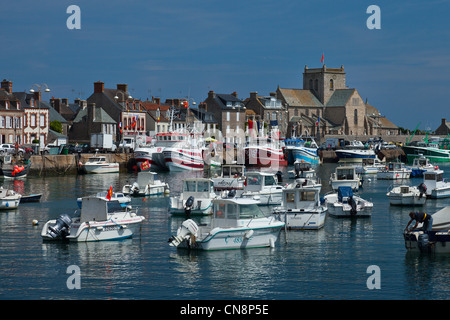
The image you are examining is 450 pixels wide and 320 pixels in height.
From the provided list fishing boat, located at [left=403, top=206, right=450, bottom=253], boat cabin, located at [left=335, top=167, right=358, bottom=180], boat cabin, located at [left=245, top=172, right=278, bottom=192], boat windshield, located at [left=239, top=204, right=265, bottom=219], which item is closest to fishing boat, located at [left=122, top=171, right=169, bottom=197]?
boat cabin, located at [left=245, top=172, right=278, bottom=192]

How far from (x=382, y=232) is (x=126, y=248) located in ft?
46.5

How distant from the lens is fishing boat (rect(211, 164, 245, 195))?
52.4m

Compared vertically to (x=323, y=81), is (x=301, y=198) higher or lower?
lower

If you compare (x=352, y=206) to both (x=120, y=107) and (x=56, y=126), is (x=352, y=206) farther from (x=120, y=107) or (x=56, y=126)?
(x=120, y=107)

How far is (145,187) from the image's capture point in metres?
56.8

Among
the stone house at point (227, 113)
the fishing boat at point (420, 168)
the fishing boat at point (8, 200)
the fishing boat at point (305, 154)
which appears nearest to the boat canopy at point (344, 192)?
the fishing boat at point (8, 200)

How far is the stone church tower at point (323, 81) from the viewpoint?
183 metres

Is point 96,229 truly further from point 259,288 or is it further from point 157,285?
point 259,288

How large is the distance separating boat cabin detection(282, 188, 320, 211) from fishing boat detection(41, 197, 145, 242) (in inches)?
369

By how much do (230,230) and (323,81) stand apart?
512 ft

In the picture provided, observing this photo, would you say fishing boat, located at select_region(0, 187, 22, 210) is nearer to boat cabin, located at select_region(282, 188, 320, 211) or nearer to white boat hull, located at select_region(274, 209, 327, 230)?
boat cabin, located at select_region(282, 188, 320, 211)

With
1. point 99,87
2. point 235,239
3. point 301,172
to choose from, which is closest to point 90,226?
point 235,239

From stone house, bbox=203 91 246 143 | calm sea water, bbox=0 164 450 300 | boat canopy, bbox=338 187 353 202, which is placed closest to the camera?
calm sea water, bbox=0 164 450 300

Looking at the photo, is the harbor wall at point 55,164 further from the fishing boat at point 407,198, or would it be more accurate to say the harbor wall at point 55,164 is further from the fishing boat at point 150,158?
the fishing boat at point 407,198
